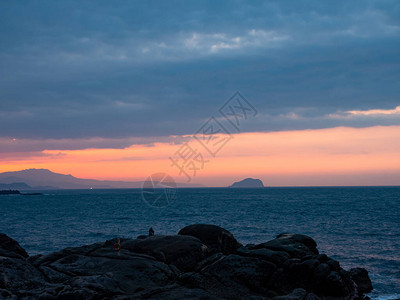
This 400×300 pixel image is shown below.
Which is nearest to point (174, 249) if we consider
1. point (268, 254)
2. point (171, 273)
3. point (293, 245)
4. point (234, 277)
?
point (171, 273)

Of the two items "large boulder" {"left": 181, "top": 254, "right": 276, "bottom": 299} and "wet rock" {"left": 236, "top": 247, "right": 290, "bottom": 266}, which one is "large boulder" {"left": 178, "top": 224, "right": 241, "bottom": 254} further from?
"large boulder" {"left": 181, "top": 254, "right": 276, "bottom": 299}

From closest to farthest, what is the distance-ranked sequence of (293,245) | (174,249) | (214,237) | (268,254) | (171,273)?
(171,273)
(268,254)
(174,249)
(293,245)
(214,237)

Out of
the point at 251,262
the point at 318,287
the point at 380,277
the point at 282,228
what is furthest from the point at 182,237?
the point at 282,228

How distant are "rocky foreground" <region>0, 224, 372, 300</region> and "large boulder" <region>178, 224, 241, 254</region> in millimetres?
A: 2539

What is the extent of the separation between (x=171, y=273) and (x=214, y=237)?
24.7ft

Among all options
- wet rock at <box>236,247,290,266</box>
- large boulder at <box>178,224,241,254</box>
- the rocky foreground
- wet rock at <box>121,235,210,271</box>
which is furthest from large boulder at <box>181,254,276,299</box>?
large boulder at <box>178,224,241,254</box>

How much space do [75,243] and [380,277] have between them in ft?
105

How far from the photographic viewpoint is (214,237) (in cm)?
2448

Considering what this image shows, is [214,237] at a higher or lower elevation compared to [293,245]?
higher

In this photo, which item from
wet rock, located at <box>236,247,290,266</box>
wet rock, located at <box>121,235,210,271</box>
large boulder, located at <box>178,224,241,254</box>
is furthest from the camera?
large boulder, located at <box>178,224,241,254</box>

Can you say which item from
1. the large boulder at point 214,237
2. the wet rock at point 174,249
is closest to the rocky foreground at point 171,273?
the wet rock at point 174,249

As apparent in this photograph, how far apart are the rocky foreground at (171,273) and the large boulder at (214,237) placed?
8.33 feet

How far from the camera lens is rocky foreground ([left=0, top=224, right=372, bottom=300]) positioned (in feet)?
45.9

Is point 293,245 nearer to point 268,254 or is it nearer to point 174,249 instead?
point 268,254
